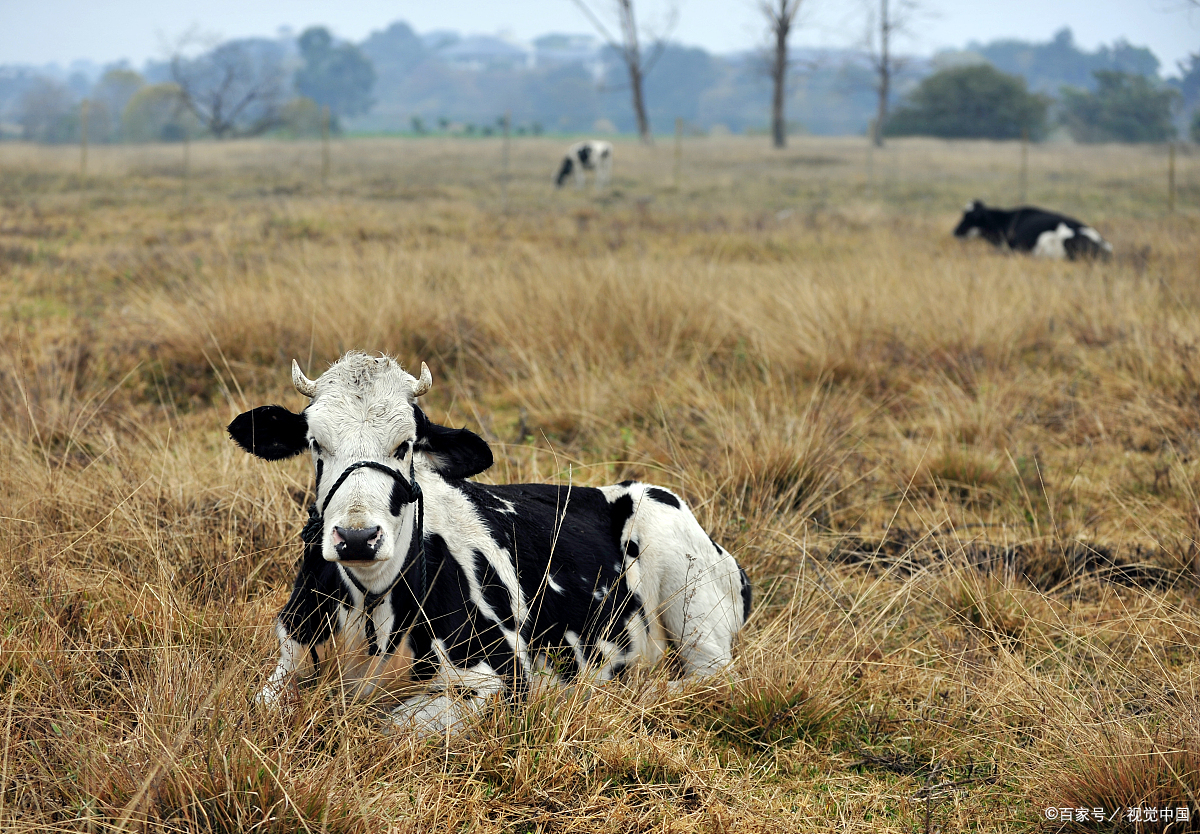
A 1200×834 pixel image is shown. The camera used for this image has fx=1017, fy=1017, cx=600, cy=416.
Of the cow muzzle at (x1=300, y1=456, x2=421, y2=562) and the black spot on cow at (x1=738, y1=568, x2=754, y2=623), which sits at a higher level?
the cow muzzle at (x1=300, y1=456, x2=421, y2=562)

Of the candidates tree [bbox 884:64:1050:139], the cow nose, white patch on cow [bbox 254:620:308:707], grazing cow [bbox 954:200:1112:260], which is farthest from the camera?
tree [bbox 884:64:1050:139]

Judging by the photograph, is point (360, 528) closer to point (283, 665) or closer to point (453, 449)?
point (453, 449)

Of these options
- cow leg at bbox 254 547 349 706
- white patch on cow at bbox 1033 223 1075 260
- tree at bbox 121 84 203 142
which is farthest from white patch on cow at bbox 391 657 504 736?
tree at bbox 121 84 203 142

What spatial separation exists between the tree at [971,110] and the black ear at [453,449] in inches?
2545

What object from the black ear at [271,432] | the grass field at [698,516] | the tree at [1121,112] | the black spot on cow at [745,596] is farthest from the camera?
the tree at [1121,112]

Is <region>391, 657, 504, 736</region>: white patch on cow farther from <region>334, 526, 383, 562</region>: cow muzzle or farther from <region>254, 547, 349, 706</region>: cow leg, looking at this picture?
<region>334, 526, 383, 562</region>: cow muzzle

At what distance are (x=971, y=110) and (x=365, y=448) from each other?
66.6m

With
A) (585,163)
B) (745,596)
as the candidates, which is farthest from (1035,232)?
(585,163)

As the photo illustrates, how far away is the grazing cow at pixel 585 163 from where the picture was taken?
2691 cm

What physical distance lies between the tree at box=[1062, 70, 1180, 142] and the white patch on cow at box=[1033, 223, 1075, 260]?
5671 centimetres

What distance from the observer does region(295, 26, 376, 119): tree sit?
14988 centimetres

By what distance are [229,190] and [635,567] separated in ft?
66.1

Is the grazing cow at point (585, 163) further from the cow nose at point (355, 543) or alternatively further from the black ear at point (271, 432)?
the cow nose at point (355, 543)

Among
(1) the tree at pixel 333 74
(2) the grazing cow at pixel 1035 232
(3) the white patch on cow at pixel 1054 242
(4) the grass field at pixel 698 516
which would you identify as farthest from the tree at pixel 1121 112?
(1) the tree at pixel 333 74
